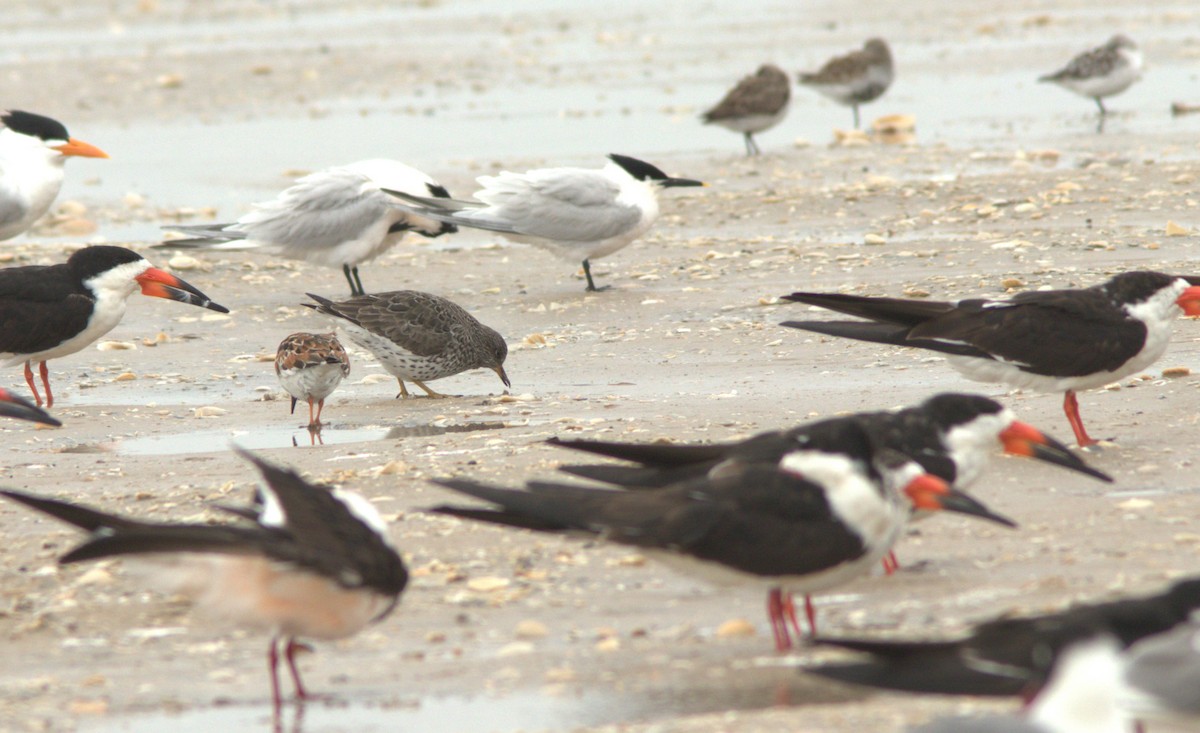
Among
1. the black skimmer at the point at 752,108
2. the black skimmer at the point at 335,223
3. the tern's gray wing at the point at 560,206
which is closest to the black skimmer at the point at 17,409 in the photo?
the black skimmer at the point at 335,223

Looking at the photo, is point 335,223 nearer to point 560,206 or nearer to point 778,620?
point 560,206

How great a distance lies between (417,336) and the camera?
28.2 feet

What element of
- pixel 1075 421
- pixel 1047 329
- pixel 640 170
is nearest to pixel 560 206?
pixel 640 170

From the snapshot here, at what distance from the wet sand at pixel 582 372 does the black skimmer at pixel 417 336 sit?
9.6 inches

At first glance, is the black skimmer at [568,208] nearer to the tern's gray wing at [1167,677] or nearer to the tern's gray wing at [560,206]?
the tern's gray wing at [560,206]

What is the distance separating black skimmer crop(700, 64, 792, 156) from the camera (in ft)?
51.3

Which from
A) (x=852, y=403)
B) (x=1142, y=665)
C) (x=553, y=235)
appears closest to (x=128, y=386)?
(x=553, y=235)

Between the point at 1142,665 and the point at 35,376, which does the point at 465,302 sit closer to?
Result: the point at 35,376

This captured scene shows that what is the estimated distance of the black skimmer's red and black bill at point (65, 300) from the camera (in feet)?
28.1

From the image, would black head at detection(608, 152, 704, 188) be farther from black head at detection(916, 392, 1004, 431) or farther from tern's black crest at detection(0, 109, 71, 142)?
black head at detection(916, 392, 1004, 431)

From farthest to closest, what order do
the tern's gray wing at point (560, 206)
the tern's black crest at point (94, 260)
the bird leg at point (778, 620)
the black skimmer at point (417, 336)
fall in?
the tern's gray wing at point (560, 206)
the tern's black crest at point (94, 260)
the black skimmer at point (417, 336)
the bird leg at point (778, 620)

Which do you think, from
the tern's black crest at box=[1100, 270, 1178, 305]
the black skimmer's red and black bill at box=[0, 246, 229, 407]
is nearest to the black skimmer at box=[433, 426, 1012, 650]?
the tern's black crest at box=[1100, 270, 1178, 305]

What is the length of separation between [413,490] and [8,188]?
6342 millimetres

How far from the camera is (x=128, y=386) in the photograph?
9.10 metres
